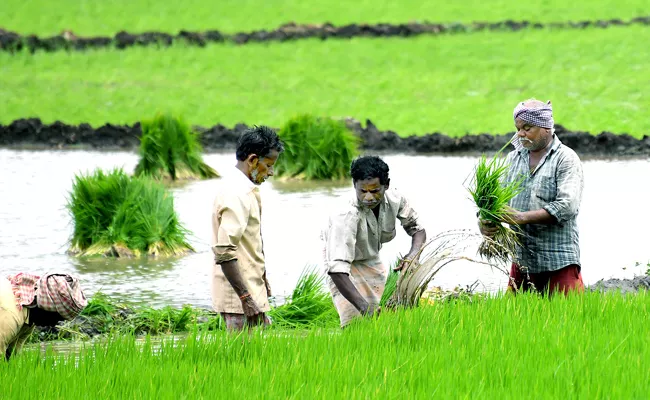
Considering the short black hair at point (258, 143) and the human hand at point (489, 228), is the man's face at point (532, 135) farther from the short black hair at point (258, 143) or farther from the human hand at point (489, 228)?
the short black hair at point (258, 143)

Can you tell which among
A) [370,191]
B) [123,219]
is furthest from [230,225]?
[123,219]

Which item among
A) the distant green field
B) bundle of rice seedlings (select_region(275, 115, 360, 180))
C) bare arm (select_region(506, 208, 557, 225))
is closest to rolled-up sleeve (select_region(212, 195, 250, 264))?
bare arm (select_region(506, 208, 557, 225))

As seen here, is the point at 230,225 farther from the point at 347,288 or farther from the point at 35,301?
the point at 35,301

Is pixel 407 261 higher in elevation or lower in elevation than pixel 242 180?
lower

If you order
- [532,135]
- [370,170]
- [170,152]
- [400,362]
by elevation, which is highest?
[170,152]

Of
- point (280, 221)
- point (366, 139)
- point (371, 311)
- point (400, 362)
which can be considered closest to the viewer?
point (400, 362)

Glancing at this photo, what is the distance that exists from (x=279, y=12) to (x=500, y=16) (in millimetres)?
7724

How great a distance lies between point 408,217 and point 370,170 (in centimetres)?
55

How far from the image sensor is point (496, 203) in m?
6.95

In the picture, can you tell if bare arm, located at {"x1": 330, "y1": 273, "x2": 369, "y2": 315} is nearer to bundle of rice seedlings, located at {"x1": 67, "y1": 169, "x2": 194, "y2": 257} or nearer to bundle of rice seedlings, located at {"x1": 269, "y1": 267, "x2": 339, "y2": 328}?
bundle of rice seedlings, located at {"x1": 269, "y1": 267, "x2": 339, "y2": 328}

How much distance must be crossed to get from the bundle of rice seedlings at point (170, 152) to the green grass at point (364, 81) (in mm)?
6638

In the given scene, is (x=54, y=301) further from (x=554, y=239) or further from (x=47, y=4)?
(x=47, y=4)

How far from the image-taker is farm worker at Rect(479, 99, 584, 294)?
6930mm

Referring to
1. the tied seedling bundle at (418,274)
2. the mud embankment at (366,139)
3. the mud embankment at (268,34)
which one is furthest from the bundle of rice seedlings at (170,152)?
the mud embankment at (268,34)
